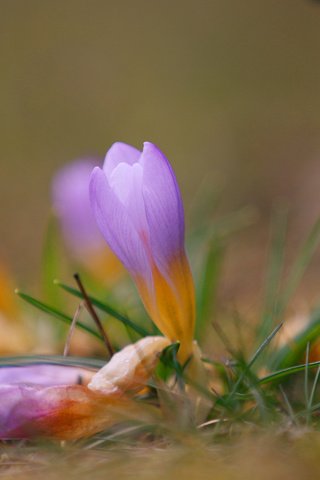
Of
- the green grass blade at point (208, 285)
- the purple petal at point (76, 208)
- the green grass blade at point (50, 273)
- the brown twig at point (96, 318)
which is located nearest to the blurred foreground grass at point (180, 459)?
the brown twig at point (96, 318)

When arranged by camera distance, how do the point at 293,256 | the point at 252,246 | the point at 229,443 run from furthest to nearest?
1. the point at 252,246
2. the point at 293,256
3. the point at 229,443

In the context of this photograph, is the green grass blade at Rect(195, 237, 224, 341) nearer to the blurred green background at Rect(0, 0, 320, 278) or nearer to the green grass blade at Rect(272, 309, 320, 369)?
the green grass blade at Rect(272, 309, 320, 369)

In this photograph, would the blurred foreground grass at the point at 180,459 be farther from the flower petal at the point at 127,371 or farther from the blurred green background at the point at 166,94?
the blurred green background at the point at 166,94

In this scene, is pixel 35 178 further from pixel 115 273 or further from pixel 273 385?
pixel 273 385

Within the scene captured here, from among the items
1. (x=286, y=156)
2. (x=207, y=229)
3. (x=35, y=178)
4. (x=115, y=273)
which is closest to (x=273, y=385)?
(x=207, y=229)

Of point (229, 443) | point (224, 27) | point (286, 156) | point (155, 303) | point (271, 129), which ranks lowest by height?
point (229, 443)
